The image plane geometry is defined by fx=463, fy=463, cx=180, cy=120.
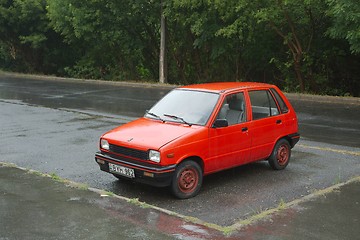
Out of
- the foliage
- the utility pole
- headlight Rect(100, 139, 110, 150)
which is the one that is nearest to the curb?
the utility pole

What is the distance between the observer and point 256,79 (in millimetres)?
24703

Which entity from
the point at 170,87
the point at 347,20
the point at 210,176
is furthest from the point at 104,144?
the point at 170,87

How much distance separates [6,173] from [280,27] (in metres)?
14.9

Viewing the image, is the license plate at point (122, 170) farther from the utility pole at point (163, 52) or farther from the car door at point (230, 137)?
the utility pole at point (163, 52)

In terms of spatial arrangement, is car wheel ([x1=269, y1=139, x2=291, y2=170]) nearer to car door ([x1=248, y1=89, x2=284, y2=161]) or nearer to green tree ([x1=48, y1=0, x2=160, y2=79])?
car door ([x1=248, y1=89, x2=284, y2=161])

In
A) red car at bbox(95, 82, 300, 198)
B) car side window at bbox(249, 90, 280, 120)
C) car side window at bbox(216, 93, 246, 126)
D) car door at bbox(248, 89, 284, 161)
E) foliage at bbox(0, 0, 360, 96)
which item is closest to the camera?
red car at bbox(95, 82, 300, 198)

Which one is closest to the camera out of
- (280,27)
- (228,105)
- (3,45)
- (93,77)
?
(228,105)

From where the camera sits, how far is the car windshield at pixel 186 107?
7094 mm

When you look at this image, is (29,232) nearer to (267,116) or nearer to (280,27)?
(267,116)

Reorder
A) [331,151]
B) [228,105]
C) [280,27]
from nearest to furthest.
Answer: [228,105] < [331,151] < [280,27]

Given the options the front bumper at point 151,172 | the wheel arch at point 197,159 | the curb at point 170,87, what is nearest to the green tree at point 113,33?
the curb at point 170,87

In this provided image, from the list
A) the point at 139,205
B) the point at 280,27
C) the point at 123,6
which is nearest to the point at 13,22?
the point at 123,6

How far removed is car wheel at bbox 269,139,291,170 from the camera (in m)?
7.96

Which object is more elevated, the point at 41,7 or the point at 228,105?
the point at 41,7
